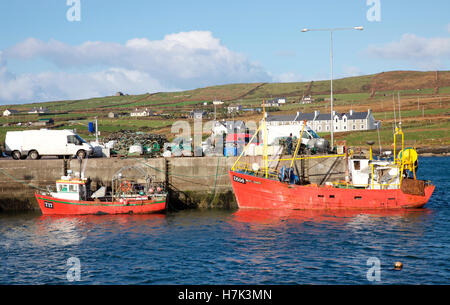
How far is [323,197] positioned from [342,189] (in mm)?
1506

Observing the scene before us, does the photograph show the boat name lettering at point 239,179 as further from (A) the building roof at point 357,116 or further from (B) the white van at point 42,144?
(A) the building roof at point 357,116

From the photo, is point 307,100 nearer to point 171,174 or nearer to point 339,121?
point 339,121

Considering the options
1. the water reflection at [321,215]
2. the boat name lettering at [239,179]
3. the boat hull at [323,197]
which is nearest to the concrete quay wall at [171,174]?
the boat name lettering at [239,179]

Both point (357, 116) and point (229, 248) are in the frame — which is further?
point (357, 116)

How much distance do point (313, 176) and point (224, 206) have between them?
7.44m

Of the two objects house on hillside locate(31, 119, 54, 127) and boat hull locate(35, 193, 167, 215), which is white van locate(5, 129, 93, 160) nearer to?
boat hull locate(35, 193, 167, 215)

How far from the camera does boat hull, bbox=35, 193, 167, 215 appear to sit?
35062 mm

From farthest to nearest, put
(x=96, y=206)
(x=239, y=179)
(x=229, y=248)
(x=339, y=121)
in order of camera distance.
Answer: (x=339, y=121) → (x=239, y=179) → (x=96, y=206) → (x=229, y=248)

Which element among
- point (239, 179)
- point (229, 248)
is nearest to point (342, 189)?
point (239, 179)

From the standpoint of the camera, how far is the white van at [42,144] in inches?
1549

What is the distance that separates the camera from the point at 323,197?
116ft

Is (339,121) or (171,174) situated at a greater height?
(339,121)

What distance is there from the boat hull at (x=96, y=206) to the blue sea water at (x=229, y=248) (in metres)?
0.70

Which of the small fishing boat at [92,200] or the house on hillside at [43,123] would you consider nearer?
the small fishing boat at [92,200]
